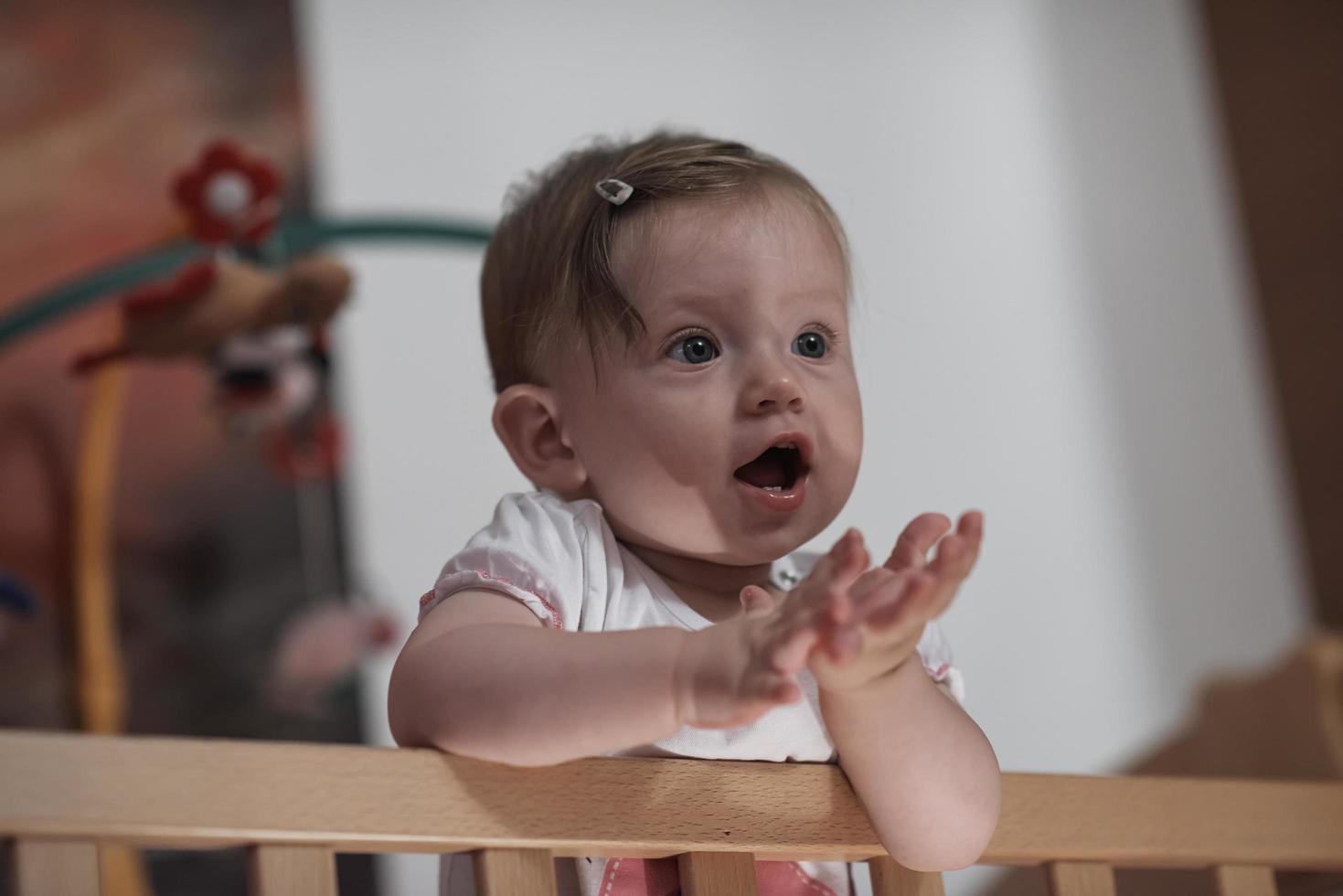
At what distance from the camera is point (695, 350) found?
61 cm

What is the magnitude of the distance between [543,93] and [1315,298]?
1.05 m

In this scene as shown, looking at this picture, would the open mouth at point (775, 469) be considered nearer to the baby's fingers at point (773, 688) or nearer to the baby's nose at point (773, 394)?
the baby's nose at point (773, 394)

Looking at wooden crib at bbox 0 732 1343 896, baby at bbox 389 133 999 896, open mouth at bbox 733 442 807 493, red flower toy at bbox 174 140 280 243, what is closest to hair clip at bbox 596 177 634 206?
baby at bbox 389 133 999 896

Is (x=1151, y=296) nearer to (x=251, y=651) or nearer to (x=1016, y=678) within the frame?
(x=1016, y=678)

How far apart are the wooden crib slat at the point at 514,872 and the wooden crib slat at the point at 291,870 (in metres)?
0.05

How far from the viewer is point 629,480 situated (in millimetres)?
612

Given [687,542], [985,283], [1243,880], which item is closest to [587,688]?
[687,542]

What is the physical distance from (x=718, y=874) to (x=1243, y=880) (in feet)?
0.88

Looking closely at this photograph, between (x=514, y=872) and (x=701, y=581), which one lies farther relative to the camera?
(x=701, y=581)

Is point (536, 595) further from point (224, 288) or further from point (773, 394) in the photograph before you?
point (224, 288)

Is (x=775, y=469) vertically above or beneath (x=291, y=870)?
above

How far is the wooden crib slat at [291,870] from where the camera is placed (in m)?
0.46

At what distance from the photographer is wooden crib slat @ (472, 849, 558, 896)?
494mm

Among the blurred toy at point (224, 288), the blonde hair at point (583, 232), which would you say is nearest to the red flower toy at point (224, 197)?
the blurred toy at point (224, 288)
